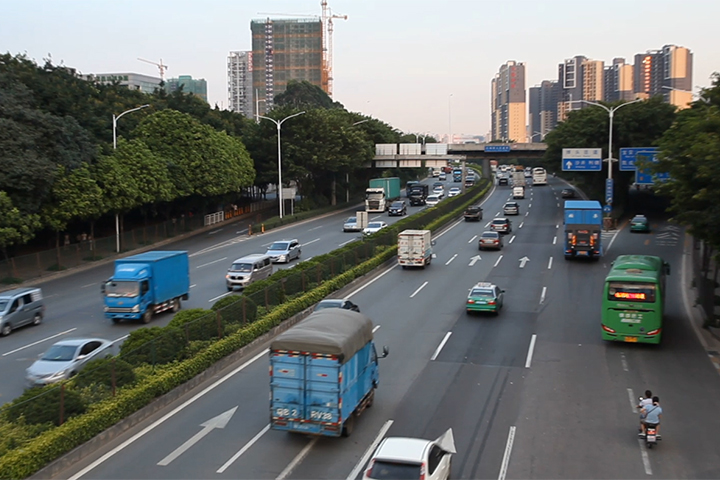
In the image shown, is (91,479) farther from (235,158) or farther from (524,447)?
(235,158)

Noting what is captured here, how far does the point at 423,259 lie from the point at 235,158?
28.9 meters

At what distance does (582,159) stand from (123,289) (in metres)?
45.9

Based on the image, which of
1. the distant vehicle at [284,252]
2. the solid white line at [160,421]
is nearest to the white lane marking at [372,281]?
the distant vehicle at [284,252]

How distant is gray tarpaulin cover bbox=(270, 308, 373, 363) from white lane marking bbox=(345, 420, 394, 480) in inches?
85.5

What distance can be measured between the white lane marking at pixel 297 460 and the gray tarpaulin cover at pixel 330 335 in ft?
7.61

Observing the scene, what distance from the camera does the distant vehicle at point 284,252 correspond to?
4453 cm

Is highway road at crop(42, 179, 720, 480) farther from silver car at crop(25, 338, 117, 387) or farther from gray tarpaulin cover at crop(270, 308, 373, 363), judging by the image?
silver car at crop(25, 338, 117, 387)

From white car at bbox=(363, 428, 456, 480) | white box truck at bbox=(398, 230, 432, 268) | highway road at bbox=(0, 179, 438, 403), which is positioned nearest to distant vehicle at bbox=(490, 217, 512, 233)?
highway road at bbox=(0, 179, 438, 403)

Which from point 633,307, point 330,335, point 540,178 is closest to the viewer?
point 330,335

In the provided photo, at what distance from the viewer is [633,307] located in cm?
2412

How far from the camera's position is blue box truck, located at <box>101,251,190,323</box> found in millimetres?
28531

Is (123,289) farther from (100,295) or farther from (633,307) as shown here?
(633,307)

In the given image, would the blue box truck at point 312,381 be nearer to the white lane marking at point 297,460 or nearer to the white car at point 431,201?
the white lane marking at point 297,460

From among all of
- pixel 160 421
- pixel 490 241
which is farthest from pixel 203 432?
pixel 490 241
